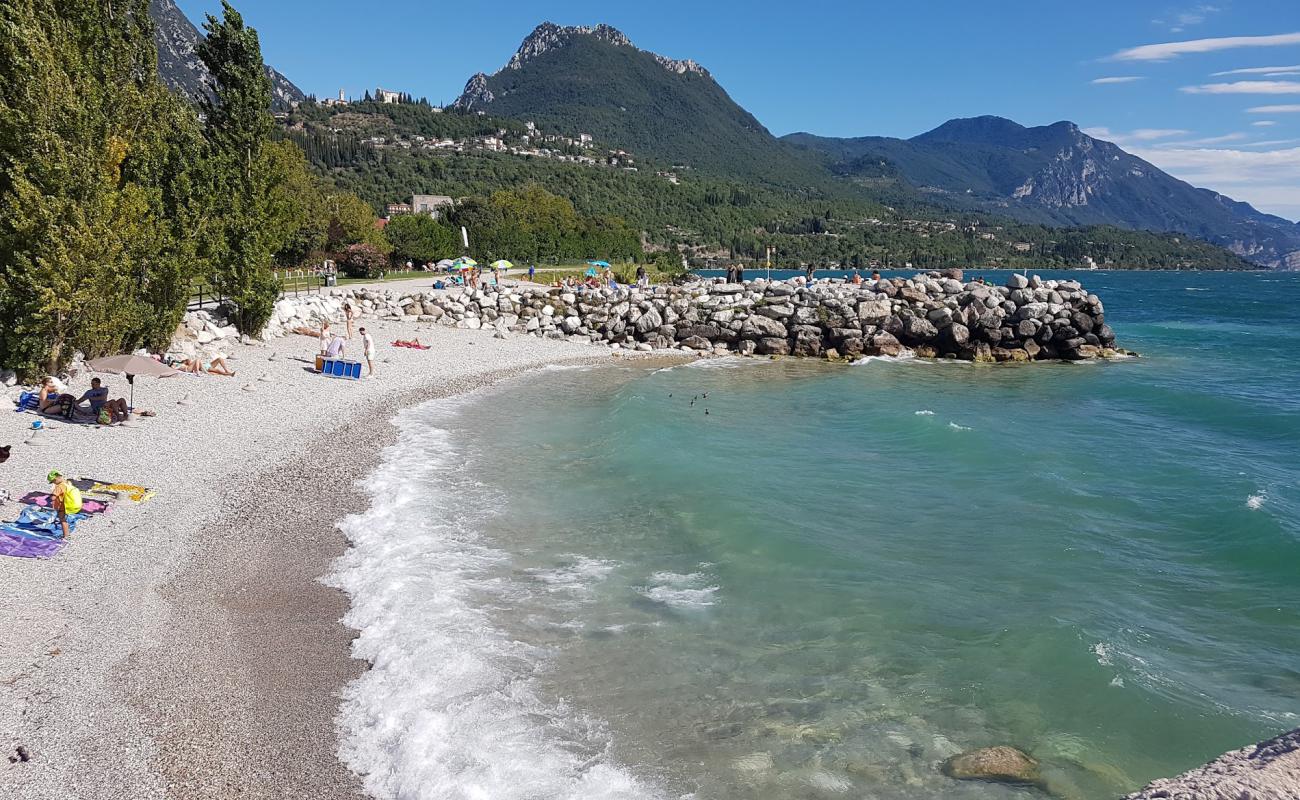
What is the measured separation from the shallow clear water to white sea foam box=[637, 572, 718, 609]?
0.05 meters

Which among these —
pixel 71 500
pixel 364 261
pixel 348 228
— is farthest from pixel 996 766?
pixel 348 228

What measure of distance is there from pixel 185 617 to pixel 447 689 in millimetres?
3780

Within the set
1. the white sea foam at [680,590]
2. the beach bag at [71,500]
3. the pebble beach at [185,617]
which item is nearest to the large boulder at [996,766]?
the white sea foam at [680,590]

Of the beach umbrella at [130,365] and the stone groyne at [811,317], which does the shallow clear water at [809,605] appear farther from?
the stone groyne at [811,317]

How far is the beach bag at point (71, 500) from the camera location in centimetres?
1136

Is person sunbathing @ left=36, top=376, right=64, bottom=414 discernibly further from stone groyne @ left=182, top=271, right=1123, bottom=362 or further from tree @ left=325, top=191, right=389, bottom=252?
tree @ left=325, top=191, right=389, bottom=252

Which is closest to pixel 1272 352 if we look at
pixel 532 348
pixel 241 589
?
pixel 532 348

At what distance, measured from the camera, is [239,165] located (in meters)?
27.5

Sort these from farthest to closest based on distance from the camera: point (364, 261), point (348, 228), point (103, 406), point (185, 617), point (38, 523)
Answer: point (348, 228)
point (364, 261)
point (103, 406)
point (38, 523)
point (185, 617)

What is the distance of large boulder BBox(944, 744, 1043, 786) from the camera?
7160 millimetres

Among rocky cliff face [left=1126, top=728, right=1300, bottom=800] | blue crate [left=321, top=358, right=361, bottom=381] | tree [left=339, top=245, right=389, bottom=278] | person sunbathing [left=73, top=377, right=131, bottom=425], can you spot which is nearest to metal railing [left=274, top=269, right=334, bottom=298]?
tree [left=339, top=245, right=389, bottom=278]

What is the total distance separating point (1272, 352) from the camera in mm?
42562

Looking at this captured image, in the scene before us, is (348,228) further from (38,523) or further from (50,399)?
(38,523)

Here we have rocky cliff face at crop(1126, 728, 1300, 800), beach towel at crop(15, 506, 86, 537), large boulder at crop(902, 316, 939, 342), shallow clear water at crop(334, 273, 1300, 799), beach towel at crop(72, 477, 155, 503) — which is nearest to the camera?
rocky cliff face at crop(1126, 728, 1300, 800)
